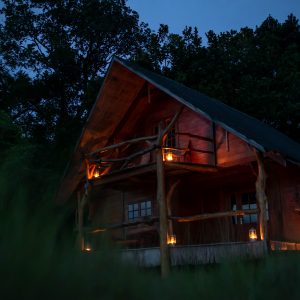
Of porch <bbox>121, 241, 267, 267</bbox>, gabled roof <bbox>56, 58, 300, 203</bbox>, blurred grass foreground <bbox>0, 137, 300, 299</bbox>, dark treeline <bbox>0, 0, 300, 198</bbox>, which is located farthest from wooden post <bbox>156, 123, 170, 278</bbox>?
dark treeline <bbox>0, 0, 300, 198</bbox>

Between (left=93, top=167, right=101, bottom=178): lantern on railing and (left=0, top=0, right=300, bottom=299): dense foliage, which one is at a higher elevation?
(left=0, top=0, right=300, bottom=299): dense foliage

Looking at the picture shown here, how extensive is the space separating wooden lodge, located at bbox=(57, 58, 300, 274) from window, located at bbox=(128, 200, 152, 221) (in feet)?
0.12

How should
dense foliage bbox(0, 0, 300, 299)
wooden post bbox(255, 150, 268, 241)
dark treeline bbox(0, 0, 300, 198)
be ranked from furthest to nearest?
1. dark treeline bbox(0, 0, 300, 198)
2. dense foliage bbox(0, 0, 300, 299)
3. wooden post bbox(255, 150, 268, 241)

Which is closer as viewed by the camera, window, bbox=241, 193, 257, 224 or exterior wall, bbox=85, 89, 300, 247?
exterior wall, bbox=85, 89, 300, 247

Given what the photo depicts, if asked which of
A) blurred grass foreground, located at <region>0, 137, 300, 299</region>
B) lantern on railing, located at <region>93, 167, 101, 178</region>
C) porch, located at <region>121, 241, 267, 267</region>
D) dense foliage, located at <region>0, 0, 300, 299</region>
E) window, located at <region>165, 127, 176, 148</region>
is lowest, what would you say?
blurred grass foreground, located at <region>0, 137, 300, 299</region>

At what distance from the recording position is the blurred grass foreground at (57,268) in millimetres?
2873

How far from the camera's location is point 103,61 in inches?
1298

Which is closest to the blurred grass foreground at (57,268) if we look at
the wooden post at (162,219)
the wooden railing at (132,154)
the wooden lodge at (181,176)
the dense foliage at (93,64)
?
the wooden lodge at (181,176)

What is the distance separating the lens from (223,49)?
28828 mm

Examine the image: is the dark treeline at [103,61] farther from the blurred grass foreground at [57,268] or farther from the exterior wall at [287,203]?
the blurred grass foreground at [57,268]

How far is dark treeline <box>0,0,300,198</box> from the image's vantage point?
26.0 meters

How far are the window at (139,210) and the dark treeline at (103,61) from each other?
7174mm

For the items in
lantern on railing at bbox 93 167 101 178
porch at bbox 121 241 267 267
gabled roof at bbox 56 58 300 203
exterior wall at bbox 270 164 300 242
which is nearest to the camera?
porch at bbox 121 241 267 267

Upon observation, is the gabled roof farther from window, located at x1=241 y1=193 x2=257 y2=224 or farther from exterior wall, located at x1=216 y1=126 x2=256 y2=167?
window, located at x1=241 y1=193 x2=257 y2=224
